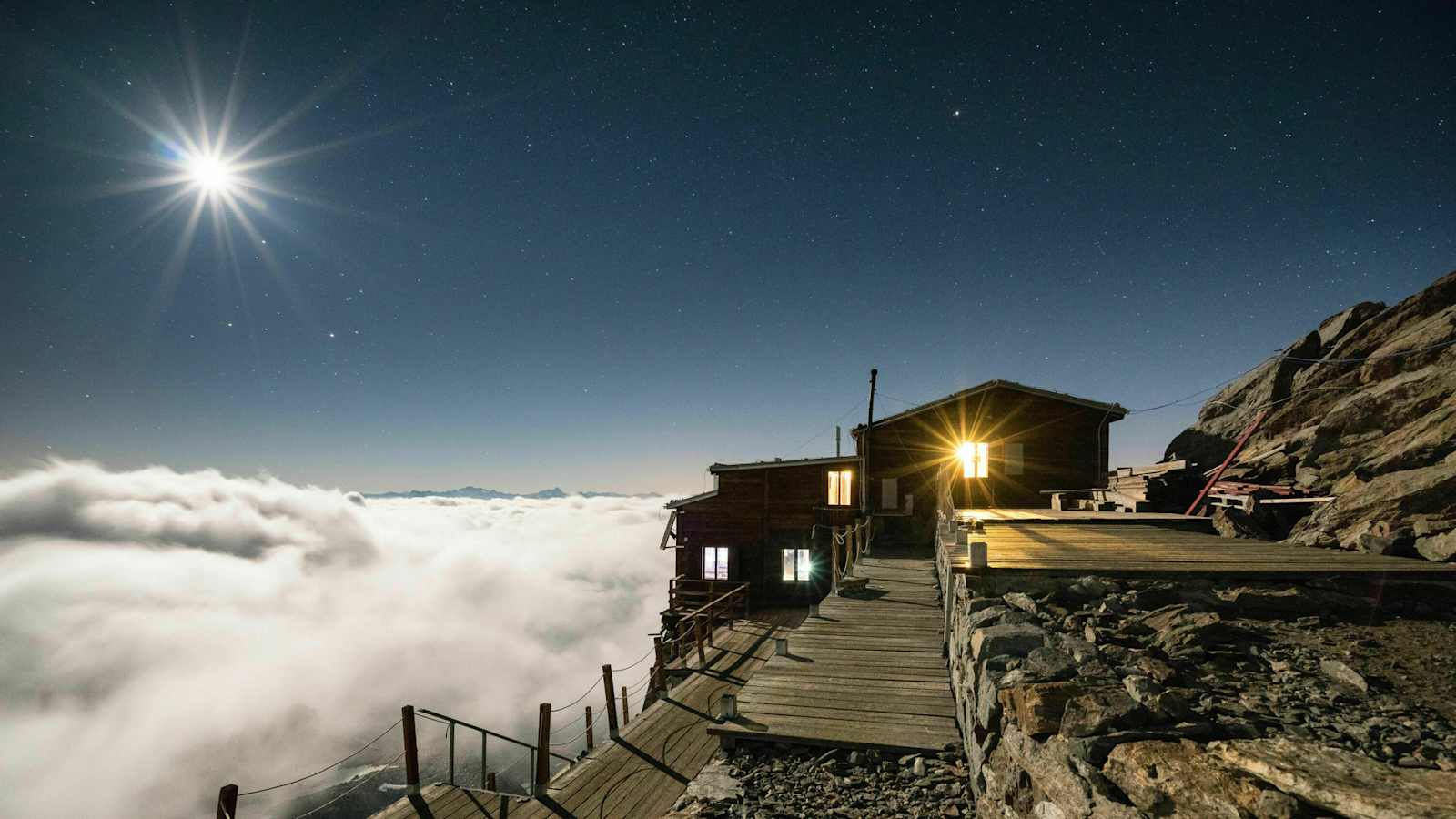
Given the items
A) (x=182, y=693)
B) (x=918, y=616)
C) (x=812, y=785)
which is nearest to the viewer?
(x=812, y=785)

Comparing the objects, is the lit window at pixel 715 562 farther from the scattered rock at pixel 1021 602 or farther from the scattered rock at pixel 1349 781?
the scattered rock at pixel 1349 781

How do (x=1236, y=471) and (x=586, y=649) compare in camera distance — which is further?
(x=586, y=649)

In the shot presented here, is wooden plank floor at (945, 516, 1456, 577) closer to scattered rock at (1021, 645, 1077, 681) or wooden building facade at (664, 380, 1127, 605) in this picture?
scattered rock at (1021, 645, 1077, 681)

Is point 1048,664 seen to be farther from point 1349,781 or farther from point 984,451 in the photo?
point 984,451

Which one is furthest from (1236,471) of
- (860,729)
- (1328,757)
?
(1328,757)

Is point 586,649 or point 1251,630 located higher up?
point 1251,630

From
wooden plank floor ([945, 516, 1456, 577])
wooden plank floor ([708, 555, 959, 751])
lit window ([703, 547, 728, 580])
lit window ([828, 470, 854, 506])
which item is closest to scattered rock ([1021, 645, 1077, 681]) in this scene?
wooden plank floor ([945, 516, 1456, 577])

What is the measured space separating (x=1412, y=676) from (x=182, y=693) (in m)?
198

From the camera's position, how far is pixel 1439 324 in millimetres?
12047

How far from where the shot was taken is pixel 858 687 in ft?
25.6

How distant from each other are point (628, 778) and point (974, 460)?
20.9m

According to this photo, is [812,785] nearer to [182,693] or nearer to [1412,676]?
[1412,676]

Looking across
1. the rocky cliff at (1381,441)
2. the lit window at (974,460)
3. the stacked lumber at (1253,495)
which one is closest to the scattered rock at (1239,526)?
the stacked lumber at (1253,495)

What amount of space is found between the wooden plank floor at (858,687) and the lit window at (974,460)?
14.9 metres
